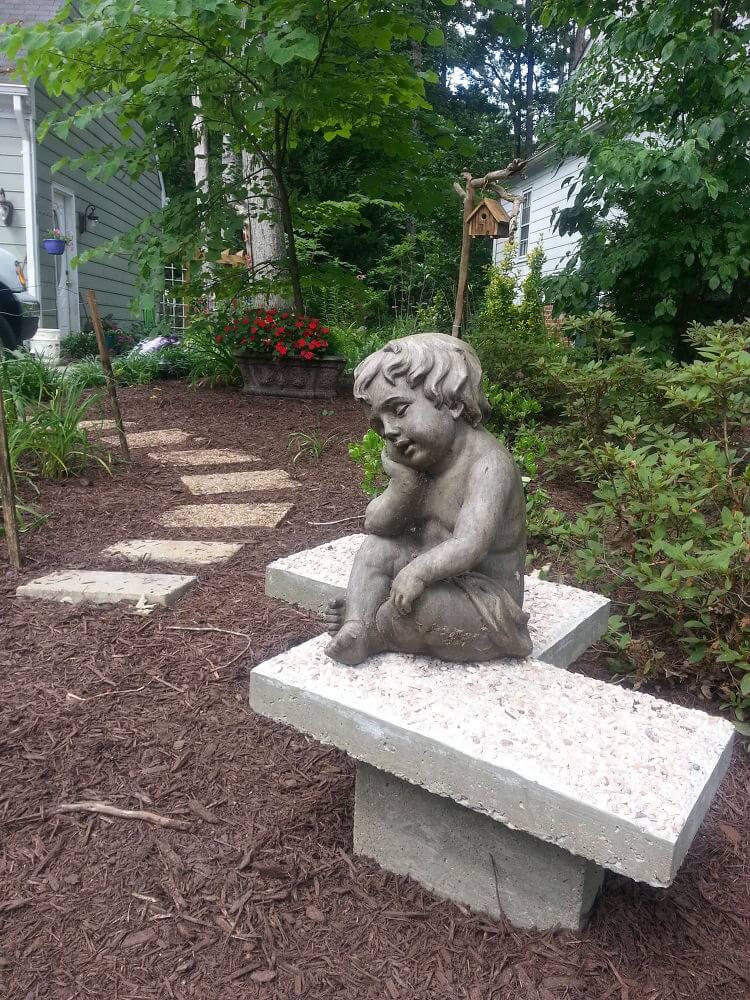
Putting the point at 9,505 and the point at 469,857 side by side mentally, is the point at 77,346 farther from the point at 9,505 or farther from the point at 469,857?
the point at 469,857

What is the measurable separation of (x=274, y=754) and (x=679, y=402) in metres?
2.00

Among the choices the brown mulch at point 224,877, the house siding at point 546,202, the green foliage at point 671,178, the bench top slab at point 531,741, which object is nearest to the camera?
the bench top slab at point 531,741

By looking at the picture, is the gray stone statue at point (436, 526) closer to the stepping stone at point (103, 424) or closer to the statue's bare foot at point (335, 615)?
the statue's bare foot at point (335, 615)

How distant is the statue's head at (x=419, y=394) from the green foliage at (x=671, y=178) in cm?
377

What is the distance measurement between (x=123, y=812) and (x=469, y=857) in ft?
2.94

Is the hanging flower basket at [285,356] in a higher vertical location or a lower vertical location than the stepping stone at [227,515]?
higher

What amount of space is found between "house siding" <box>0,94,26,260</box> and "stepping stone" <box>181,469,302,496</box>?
6315mm

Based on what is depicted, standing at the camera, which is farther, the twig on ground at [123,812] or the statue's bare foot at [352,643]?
the twig on ground at [123,812]

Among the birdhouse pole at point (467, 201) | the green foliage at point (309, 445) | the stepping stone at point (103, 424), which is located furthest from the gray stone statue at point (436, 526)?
the stepping stone at point (103, 424)

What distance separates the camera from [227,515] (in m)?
4.05

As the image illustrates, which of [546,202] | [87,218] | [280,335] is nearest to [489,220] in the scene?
[280,335]

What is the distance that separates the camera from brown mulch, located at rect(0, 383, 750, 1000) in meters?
1.44

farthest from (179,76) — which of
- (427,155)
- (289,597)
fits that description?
(289,597)

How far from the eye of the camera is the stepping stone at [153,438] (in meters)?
5.53
